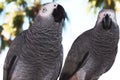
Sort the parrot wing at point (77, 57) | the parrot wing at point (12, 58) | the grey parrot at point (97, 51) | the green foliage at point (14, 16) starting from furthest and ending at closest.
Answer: the green foliage at point (14, 16), the parrot wing at point (77, 57), the grey parrot at point (97, 51), the parrot wing at point (12, 58)

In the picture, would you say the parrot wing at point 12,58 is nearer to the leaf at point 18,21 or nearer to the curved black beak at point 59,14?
the curved black beak at point 59,14

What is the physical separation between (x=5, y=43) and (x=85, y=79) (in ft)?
3.76

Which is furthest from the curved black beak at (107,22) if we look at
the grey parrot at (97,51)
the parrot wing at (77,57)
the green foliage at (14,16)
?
the green foliage at (14,16)

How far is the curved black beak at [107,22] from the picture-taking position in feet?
9.63

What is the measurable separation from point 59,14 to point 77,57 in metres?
0.65

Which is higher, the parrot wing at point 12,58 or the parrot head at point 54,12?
the parrot head at point 54,12

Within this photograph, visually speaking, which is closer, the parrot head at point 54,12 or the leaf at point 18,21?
the parrot head at point 54,12

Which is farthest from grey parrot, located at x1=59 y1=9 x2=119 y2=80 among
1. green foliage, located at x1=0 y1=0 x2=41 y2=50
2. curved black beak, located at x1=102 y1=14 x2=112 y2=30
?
green foliage, located at x1=0 y1=0 x2=41 y2=50

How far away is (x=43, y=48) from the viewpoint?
108 inches

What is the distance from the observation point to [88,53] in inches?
124

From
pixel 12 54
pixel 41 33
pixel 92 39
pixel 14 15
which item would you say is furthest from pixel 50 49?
pixel 14 15

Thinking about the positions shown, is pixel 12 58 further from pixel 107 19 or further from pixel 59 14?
pixel 107 19

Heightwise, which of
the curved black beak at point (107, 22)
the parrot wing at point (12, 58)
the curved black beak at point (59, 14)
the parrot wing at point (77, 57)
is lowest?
the parrot wing at point (77, 57)

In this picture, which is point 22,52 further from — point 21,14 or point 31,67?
point 21,14
